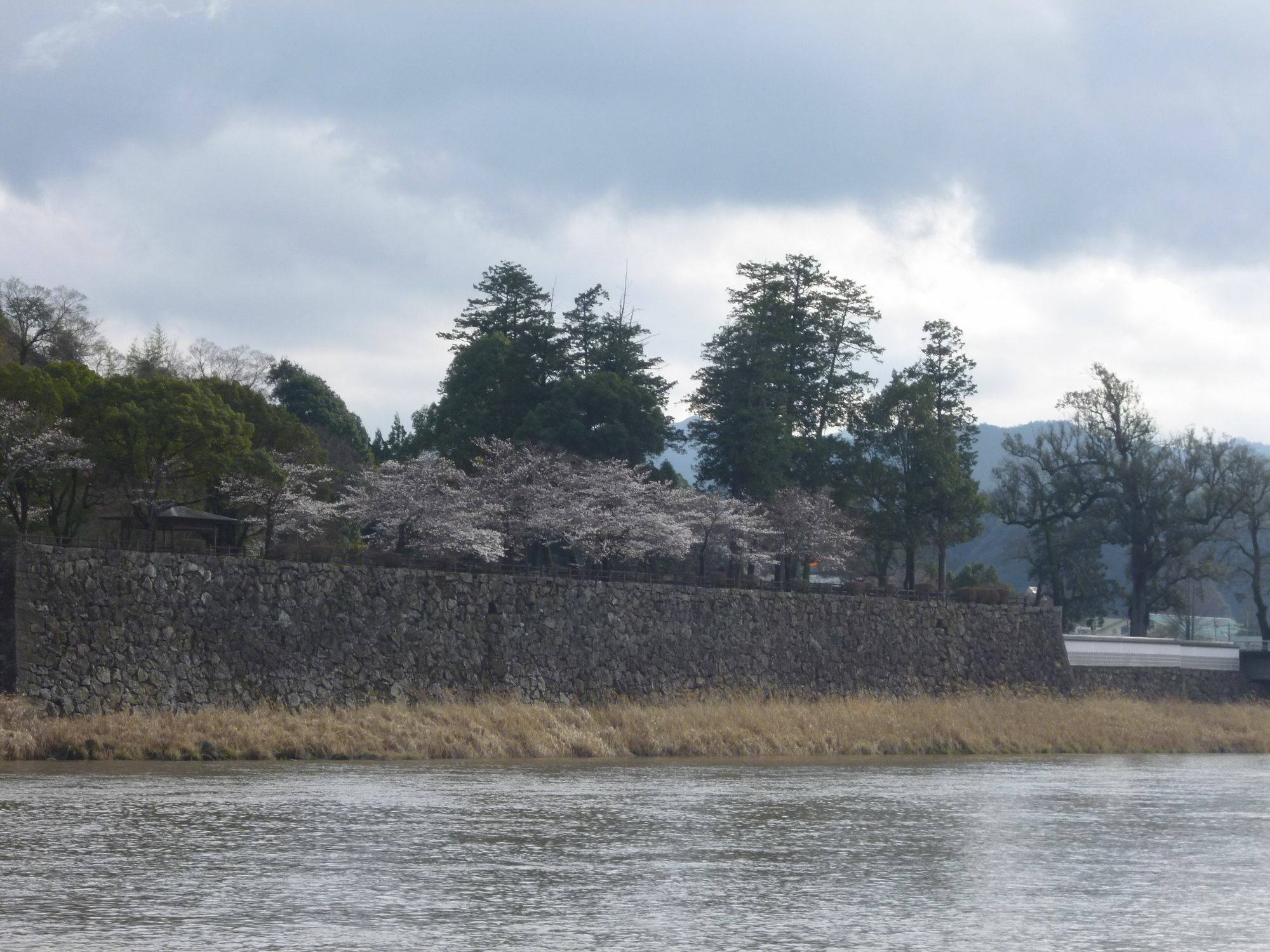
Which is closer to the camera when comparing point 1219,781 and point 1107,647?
point 1219,781

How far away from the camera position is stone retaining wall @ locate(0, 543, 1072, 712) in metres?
37.3

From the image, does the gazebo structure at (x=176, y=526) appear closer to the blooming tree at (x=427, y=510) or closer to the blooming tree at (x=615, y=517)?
the blooming tree at (x=427, y=510)

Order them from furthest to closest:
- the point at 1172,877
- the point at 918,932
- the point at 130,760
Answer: the point at 130,760 < the point at 1172,877 < the point at 918,932

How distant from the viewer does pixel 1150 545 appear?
80.4 metres

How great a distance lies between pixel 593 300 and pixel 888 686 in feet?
84.8

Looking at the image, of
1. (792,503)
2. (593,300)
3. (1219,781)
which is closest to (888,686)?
(792,503)

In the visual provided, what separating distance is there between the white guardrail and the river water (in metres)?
34.7

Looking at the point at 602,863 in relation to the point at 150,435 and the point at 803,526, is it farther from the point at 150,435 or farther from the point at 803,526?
the point at 803,526

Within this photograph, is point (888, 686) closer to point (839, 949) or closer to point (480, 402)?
point (480, 402)

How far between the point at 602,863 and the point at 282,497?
1384 inches

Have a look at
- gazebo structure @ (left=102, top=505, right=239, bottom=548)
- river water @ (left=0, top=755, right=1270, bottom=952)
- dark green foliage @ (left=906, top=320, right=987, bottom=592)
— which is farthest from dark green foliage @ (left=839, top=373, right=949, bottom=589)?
river water @ (left=0, top=755, right=1270, bottom=952)

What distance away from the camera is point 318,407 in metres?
86.6

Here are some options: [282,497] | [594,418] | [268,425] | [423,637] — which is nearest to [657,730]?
[423,637]

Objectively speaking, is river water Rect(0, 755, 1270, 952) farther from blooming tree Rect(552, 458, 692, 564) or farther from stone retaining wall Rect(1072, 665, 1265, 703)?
stone retaining wall Rect(1072, 665, 1265, 703)
